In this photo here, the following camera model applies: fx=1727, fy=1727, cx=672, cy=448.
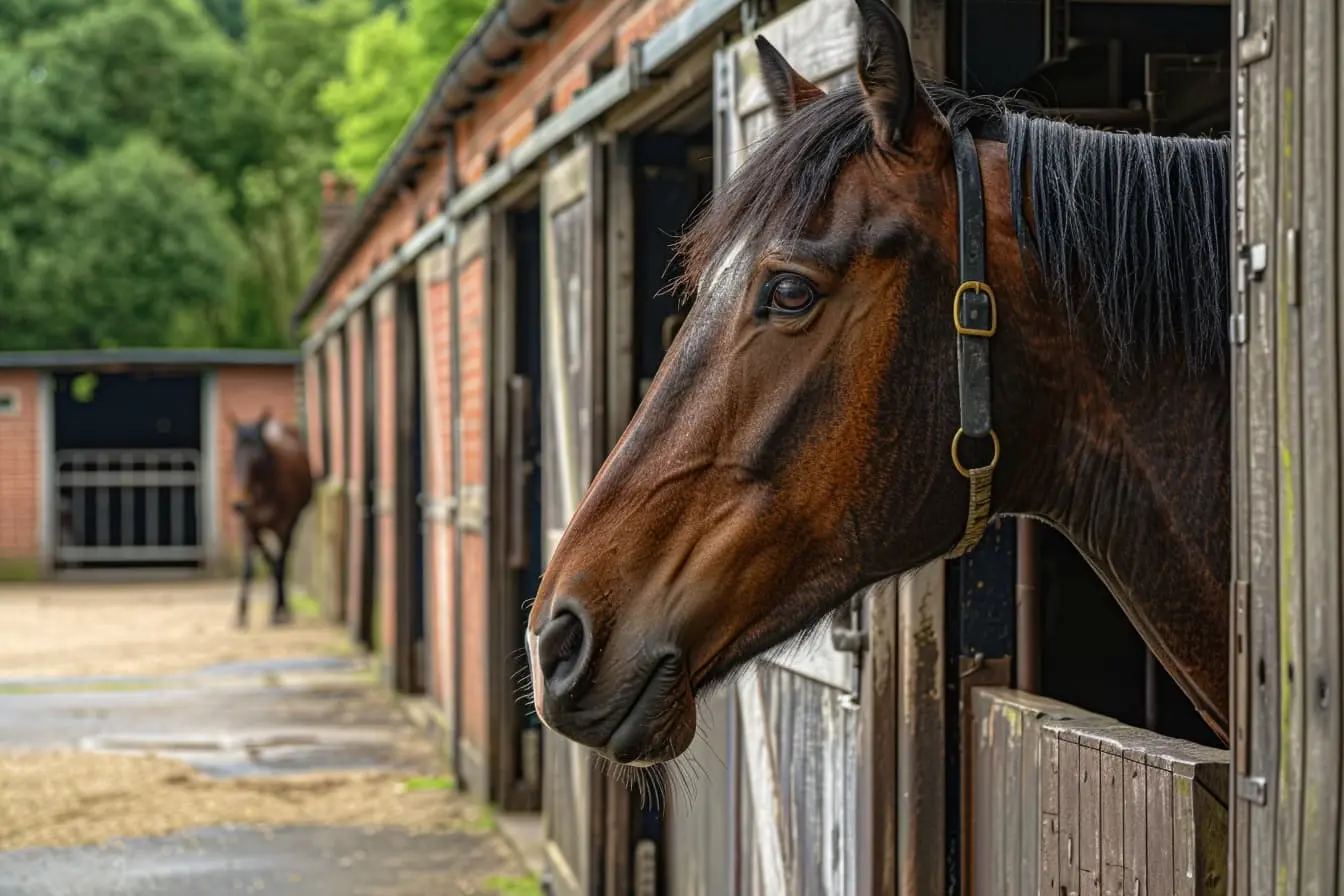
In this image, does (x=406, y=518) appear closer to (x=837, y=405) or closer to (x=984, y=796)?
(x=984, y=796)

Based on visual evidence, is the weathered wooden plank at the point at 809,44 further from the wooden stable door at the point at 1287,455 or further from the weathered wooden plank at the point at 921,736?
the wooden stable door at the point at 1287,455

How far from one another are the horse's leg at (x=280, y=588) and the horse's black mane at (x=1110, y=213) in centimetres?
1646

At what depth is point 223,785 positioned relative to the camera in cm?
888

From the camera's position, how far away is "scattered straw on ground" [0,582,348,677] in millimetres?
14703

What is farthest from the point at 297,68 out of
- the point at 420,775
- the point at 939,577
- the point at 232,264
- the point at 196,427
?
the point at 939,577

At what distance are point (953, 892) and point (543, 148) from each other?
384 cm

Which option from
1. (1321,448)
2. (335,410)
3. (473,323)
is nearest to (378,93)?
(335,410)

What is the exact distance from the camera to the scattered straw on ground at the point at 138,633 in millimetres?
14703

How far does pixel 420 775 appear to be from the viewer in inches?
364

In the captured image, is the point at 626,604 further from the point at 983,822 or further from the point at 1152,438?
the point at 983,822

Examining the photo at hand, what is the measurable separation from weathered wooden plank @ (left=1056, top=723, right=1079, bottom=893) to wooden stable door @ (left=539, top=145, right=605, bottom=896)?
2.72m

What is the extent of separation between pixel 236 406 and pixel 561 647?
78.6ft

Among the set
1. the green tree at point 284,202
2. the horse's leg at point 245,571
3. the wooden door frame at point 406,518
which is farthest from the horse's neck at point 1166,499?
the green tree at point 284,202

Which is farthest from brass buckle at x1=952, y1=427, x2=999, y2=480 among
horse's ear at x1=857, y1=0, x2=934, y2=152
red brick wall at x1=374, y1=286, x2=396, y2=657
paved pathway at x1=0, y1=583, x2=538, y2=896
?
red brick wall at x1=374, y1=286, x2=396, y2=657
